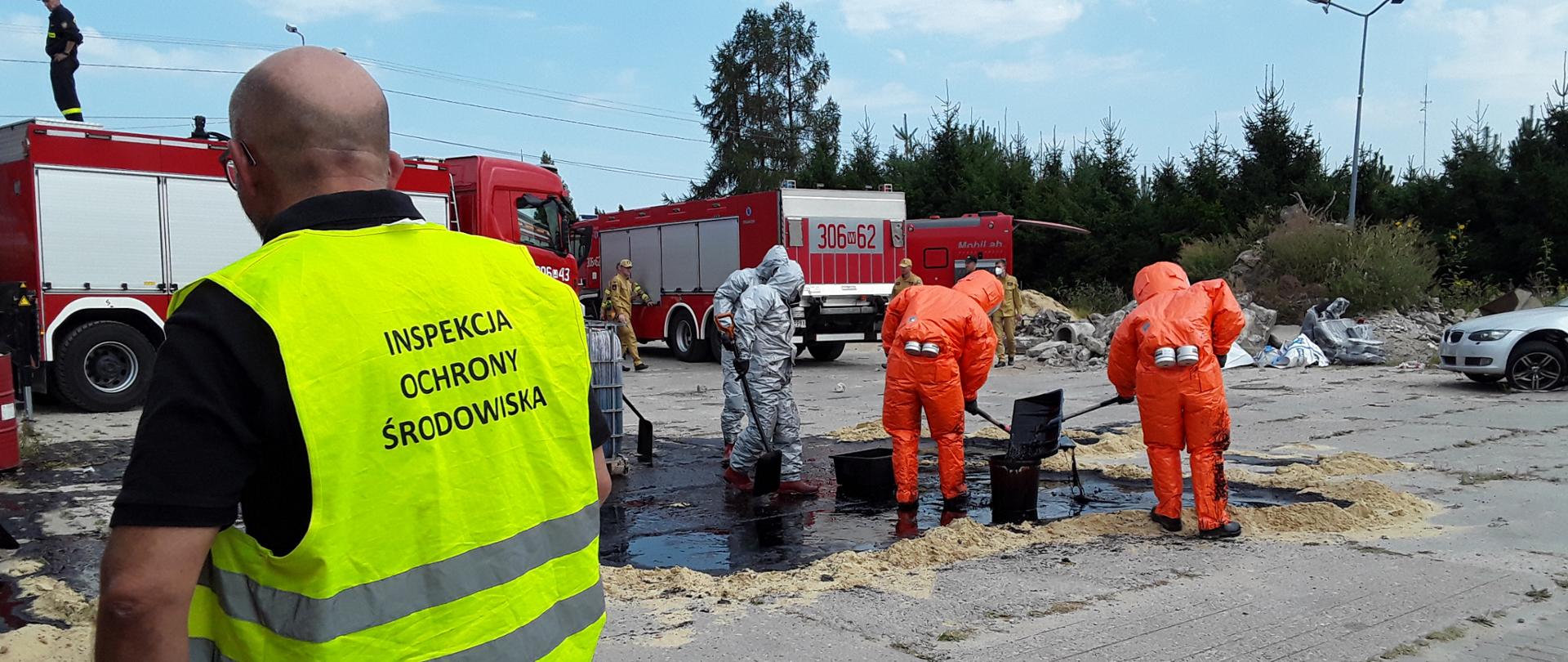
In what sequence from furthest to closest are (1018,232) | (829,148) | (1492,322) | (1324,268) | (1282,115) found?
(829,148) → (1018,232) → (1282,115) → (1324,268) → (1492,322)

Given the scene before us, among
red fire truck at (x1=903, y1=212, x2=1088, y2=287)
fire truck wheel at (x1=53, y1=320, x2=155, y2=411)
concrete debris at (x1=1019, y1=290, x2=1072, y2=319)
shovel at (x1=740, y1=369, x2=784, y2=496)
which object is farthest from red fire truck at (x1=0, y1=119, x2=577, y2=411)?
concrete debris at (x1=1019, y1=290, x2=1072, y2=319)

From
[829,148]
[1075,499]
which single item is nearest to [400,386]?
[1075,499]

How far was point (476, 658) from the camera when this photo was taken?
160cm

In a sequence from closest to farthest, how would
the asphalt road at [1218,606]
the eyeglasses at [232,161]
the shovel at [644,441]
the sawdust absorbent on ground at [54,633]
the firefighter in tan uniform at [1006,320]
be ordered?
the eyeglasses at [232,161] < the sawdust absorbent on ground at [54,633] < the asphalt road at [1218,606] < the shovel at [644,441] < the firefighter in tan uniform at [1006,320]

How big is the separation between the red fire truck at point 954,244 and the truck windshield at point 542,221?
8.31m

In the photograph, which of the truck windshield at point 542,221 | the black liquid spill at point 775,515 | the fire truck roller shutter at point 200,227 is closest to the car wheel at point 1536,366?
the black liquid spill at point 775,515

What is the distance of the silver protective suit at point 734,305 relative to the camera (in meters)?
8.46

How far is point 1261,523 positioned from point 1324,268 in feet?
59.7

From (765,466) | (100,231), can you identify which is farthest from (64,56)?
(765,466)

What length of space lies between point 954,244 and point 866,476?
616 inches

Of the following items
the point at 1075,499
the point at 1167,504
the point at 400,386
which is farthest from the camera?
the point at 1075,499

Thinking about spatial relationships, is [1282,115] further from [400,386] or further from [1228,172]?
[400,386]

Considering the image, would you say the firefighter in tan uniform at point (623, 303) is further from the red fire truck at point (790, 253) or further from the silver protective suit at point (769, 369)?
the silver protective suit at point (769, 369)

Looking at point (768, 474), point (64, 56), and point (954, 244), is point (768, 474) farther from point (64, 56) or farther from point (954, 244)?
point (954, 244)
